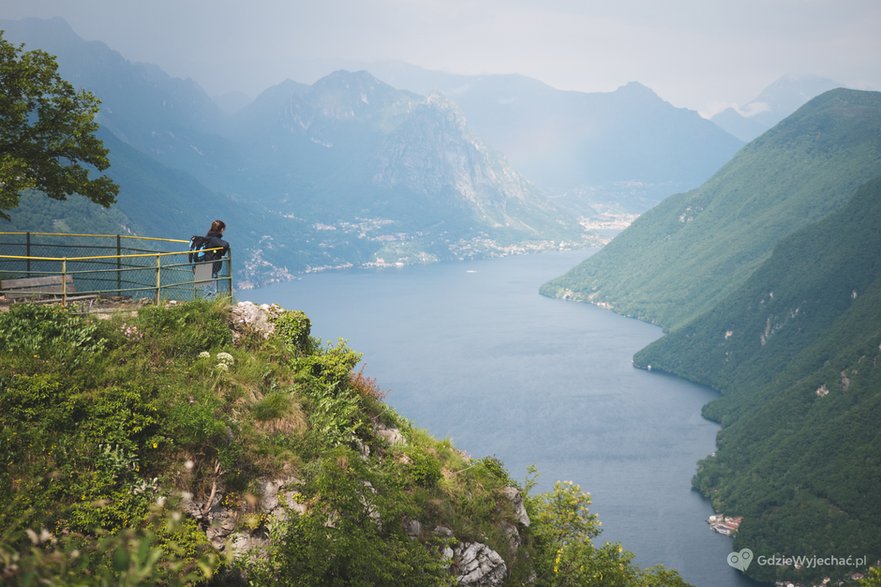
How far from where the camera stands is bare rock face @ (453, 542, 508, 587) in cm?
1642

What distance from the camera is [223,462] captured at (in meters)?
13.6

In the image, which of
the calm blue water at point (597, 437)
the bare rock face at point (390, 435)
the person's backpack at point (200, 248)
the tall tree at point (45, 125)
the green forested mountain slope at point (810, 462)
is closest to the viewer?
the bare rock face at point (390, 435)

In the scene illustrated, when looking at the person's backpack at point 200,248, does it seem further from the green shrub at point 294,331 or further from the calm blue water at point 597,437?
the calm blue water at point 597,437

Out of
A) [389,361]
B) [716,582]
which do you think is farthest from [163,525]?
[389,361]

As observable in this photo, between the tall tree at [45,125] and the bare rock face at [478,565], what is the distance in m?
16.7

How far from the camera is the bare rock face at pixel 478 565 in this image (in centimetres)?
1642

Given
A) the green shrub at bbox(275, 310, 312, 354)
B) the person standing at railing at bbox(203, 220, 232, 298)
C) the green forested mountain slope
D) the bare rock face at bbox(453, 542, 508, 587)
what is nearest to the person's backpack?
the person standing at railing at bbox(203, 220, 232, 298)

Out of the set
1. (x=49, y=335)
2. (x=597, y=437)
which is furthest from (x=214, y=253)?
(x=597, y=437)

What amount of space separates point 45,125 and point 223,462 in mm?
14773

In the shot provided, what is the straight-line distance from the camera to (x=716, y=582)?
105 m

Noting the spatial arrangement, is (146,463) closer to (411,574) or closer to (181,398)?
(181,398)

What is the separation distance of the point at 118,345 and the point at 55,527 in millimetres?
5456

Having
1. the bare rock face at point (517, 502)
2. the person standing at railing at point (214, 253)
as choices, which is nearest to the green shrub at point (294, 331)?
the person standing at railing at point (214, 253)

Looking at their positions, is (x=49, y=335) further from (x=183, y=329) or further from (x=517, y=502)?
(x=517, y=502)
